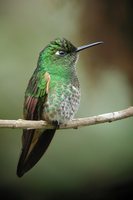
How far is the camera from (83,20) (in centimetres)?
147

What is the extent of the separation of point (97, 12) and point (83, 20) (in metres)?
0.08

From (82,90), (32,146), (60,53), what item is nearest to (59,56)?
(60,53)

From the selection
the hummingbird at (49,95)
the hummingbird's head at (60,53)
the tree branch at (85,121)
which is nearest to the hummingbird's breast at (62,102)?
the hummingbird at (49,95)

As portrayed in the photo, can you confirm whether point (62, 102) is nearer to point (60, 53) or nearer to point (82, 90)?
point (82, 90)

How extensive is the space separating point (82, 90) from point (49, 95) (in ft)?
0.38

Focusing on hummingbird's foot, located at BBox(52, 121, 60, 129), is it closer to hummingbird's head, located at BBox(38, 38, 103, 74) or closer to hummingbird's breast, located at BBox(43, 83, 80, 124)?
hummingbird's breast, located at BBox(43, 83, 80, 124)

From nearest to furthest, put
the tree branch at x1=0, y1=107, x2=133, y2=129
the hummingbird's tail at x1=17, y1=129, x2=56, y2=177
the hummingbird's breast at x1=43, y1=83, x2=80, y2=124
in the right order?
the tree branch at x1=0, y1=107, x2=133, y2=129 → the hummingbird's tail at x1=17, y1=129, x2=56, y2=177 → the hummingbird's breast at x1=43, y1=83, x2=80, y2=124

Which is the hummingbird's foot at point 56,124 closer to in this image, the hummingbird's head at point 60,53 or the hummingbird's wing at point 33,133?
the hummingbird's wing at point 33,133

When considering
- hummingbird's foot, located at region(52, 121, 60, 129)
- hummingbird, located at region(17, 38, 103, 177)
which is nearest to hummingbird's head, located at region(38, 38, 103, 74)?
hummingbird, located at region(17, 38, 103, 177)

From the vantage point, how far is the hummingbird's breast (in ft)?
5.04

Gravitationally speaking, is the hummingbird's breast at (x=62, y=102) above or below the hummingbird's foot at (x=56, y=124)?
above

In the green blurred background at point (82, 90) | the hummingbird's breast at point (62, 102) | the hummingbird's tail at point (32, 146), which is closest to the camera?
the hummingbird's tail at point (32, 146)

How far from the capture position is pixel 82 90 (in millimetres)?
1552

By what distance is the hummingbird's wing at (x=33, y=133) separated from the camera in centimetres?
126
